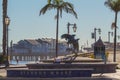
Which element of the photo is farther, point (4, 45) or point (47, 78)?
point (4, 45)

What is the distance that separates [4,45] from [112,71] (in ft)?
66.1

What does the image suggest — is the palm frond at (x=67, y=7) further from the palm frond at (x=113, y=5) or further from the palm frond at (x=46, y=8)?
the palm frond at (x=113, y=5)

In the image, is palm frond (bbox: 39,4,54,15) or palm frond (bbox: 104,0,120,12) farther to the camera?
palm frond (bbox: 104,0,120,12)

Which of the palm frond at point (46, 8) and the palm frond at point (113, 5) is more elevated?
the palm frond at point (113, 5)

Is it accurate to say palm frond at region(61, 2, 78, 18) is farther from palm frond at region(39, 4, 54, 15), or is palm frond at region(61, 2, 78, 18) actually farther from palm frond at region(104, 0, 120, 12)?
palm frond at region(104, 0, 120, 12)

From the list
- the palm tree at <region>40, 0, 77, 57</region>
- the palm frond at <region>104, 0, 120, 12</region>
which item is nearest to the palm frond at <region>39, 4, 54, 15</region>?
the palm tree at <region>40, 0, 77, 57</region>

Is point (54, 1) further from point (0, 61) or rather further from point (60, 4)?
point (0, 61)

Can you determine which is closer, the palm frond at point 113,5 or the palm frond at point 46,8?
the palm frond at point 46,8

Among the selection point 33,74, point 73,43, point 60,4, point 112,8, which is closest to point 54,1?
point 60,4

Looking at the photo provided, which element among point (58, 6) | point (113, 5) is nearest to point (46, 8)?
point (58, 6)

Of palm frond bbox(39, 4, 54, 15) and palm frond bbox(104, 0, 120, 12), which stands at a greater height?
palm frond bbox(104, 0, 120, 12)

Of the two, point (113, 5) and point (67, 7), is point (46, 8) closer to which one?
point (67, 7)

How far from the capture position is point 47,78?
2973 cm

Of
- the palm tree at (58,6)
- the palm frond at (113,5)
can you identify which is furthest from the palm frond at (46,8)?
the palm frond at (113,5)
